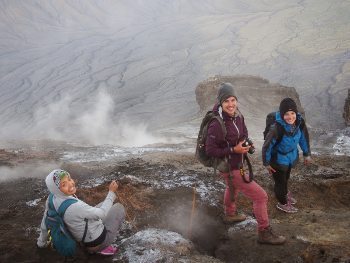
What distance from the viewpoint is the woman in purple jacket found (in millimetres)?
4324

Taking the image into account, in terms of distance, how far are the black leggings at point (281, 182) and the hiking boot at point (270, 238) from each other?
103 cm

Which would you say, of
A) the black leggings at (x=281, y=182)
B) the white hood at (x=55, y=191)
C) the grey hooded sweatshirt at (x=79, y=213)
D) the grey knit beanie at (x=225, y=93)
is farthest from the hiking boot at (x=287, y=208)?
the white hood at (x=55, y=191)

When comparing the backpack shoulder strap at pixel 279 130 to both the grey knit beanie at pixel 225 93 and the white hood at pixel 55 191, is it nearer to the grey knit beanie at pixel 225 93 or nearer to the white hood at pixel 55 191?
the grey knit beanie at pixel 225 93

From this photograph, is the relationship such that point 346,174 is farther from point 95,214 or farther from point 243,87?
point 243,87

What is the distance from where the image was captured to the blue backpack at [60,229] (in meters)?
3.89

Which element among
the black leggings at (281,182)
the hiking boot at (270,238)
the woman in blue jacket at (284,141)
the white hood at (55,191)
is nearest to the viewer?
the white hood at (55,191)

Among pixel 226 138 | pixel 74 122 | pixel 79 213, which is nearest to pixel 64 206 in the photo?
pixel 79 213

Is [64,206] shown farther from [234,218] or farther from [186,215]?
[234,218]

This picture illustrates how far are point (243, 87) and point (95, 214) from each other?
15453mm

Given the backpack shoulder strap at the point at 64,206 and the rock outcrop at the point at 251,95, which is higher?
the rock outcrop at the point at 251,95

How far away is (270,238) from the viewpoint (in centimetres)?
440

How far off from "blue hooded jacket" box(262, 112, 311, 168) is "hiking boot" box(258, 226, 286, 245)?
36.9 inches

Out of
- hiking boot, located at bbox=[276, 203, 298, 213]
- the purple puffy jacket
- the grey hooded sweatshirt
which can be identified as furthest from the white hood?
hiking boot, located at bbox=[276, 203, 298, 213]

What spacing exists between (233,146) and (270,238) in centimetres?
109
